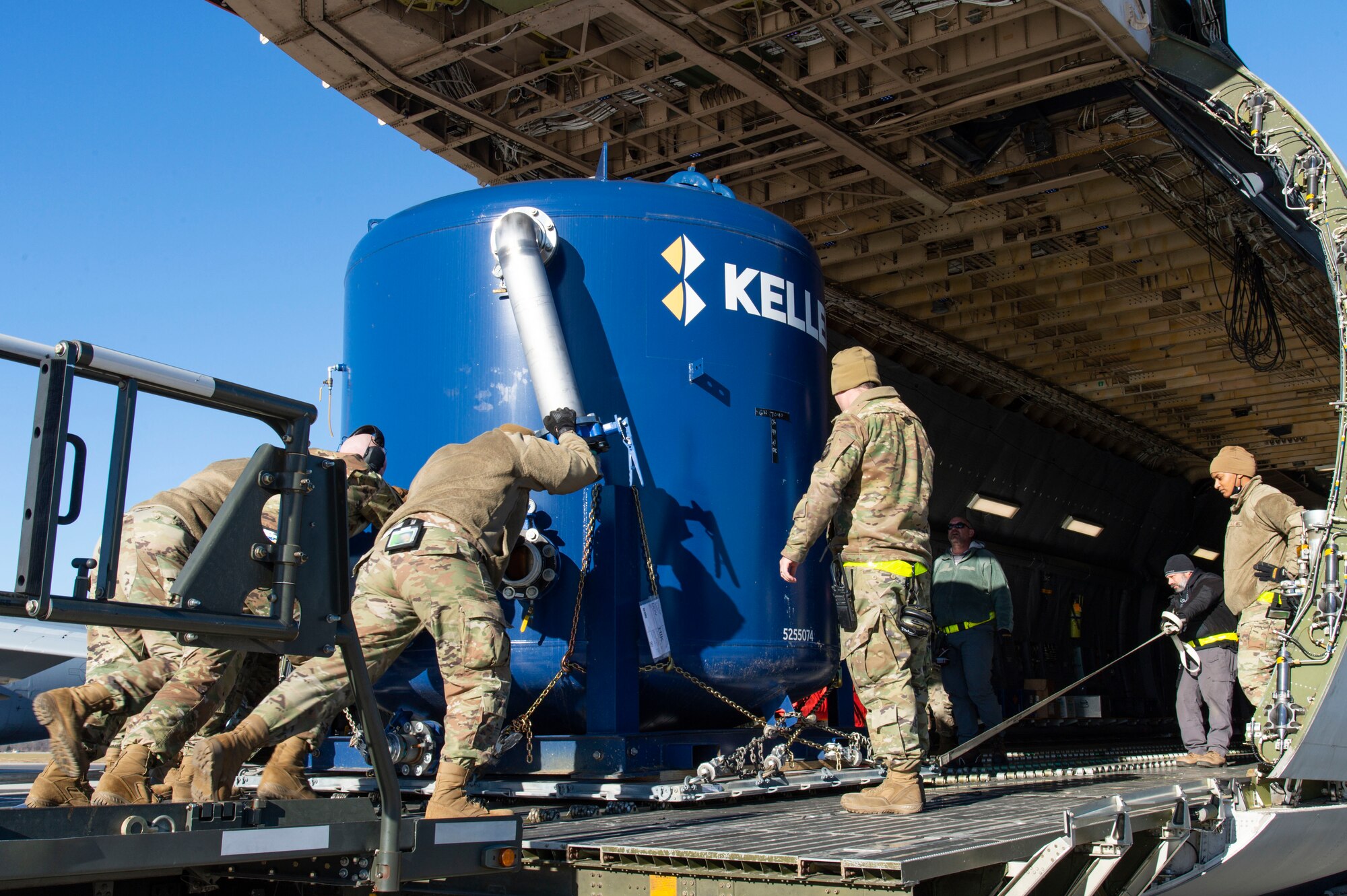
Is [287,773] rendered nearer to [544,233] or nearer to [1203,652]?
[544,233]

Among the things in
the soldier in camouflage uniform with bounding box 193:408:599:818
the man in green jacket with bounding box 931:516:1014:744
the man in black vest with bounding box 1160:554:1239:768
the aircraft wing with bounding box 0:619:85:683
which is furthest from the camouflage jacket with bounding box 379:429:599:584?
the aircraft wing with bounding box 0:619:85:683

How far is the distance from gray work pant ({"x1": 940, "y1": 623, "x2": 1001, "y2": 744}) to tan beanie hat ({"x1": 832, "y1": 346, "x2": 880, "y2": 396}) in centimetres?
379

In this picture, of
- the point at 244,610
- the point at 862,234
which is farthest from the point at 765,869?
the point at 862,234

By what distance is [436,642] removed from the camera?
13.9ft

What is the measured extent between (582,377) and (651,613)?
1128 mm

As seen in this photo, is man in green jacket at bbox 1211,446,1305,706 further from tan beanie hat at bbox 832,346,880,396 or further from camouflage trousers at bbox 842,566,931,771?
camouflage trousers at bbox 842,566,931,771

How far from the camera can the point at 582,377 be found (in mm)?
5555

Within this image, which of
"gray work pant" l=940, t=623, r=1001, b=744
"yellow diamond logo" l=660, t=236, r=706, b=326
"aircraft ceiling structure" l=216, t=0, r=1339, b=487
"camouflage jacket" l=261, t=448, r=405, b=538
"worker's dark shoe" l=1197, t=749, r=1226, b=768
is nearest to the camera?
"camouflage jacket" l=261, t=448, r=405, b=538

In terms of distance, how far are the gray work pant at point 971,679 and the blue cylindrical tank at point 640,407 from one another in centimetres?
294

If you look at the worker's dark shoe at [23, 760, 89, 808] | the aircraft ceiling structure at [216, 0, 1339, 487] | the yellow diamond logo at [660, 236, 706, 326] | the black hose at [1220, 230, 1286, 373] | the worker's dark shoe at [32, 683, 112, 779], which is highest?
the aircraft ceiling structure at [216, 0, 1339, 487]

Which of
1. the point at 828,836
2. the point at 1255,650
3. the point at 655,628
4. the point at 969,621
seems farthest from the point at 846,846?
the point at 969,621

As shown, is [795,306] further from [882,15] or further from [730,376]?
[882,15]

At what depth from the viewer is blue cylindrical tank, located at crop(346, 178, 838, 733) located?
5.36 m

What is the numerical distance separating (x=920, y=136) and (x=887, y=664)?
18.8 ft
